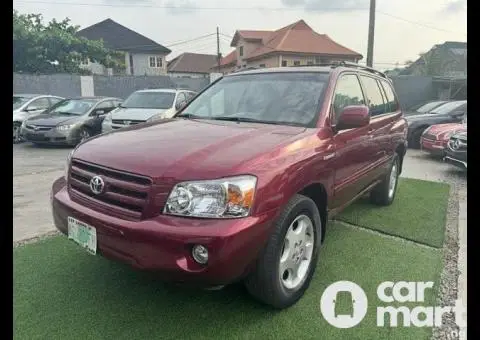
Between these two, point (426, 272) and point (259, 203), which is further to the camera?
point (426, 272)

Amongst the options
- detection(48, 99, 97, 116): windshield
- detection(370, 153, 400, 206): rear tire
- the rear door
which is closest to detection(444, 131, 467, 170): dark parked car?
detection(370, 153, 400, 206): rear tire

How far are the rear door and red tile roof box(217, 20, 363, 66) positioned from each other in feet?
111

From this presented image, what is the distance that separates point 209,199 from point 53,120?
9.82 m

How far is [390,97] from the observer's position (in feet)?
17.4

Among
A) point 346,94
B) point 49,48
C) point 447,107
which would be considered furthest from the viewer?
point 49,48

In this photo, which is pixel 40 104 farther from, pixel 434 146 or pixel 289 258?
pixel 289 258

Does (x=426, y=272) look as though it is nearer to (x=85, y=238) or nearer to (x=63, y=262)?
(x=85, y=238)


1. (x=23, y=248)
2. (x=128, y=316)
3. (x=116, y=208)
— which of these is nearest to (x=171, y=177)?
(x=116, y=208)

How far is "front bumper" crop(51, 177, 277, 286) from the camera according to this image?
7.25ft

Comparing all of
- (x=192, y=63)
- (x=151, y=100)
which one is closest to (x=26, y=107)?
(x=151, y=100)

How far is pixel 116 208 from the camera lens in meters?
2.49

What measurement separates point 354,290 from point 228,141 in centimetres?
158

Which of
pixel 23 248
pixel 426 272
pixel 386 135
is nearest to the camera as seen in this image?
pixel 426 272

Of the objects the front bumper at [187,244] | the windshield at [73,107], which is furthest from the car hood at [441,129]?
the windshield at [73,107]
